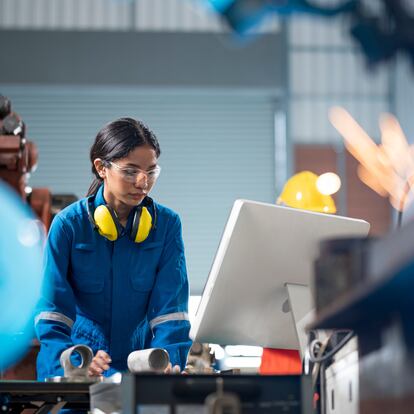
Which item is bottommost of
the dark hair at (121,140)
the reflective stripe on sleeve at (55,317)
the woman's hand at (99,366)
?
the woman's hand at (99,366)

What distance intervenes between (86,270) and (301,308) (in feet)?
2.44

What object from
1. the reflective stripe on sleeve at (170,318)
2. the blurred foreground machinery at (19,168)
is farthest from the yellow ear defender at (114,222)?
the blurred foreground machinery at (19,168)

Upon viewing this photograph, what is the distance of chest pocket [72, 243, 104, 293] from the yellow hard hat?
2842 millimetres

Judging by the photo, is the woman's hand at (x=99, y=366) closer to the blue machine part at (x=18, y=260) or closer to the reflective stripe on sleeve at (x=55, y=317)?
the reflective stripe on sleeve at (x=55, y=317)

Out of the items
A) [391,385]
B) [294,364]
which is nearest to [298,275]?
[294,364]

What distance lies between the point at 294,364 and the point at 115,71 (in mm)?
7829

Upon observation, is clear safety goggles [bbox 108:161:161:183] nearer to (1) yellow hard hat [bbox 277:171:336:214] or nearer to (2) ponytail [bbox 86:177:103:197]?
(2) ponytail [bbox 86:177:103:197]

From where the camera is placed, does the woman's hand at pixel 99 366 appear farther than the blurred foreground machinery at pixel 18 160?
No

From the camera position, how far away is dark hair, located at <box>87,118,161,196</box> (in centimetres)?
304

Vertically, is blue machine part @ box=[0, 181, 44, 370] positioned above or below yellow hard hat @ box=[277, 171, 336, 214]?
below

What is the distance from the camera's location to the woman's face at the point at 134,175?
3.01 metres

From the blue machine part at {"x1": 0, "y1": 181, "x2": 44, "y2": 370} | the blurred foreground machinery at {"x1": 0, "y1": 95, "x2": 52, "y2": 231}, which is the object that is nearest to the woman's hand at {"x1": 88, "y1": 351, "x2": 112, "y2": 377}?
the blue machine part at {"x1": 0, "y1": 181, "x2": 44, "y2": 370}

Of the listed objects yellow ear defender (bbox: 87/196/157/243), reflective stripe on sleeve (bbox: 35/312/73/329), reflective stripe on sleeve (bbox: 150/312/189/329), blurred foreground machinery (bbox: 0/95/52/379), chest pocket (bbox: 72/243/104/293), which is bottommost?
reflective stripe on sleeve (bbox: 35/312/73/329)

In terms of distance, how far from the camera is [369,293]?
4.08ft
